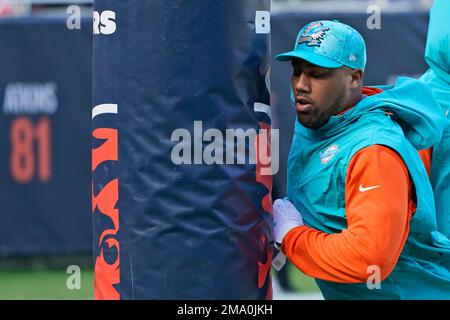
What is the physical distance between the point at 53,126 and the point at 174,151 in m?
6.93

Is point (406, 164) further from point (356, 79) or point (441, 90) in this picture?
point (441, 90)

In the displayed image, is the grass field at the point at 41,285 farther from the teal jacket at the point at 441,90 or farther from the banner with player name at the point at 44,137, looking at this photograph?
the teal jacket at the point at 441,90

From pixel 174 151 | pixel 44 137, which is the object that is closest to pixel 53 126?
pixel 44 137

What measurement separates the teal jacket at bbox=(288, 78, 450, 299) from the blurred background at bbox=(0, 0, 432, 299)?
19.3 feet

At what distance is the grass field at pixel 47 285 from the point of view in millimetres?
8797

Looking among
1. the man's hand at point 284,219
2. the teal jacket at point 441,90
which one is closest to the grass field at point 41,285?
the teal jacket at point 441,90

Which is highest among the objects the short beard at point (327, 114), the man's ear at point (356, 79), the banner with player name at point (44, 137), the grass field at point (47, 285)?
the man's ear at point (356, 79)

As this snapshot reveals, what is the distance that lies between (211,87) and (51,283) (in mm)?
6574

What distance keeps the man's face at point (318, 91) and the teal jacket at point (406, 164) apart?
5cm

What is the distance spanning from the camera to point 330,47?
387 centimetres

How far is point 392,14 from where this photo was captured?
35.3 ft

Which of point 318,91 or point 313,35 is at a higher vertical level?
point 313,35

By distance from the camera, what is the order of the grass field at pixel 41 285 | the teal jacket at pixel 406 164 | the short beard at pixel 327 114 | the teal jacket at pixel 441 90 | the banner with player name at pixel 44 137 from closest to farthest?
the teal jacket at pixel 406 164 < the short beard at pixel 327 114 < the teal jacket at pixel 441 90 < the grass field at pixel 41 285 < the banner with player name at pixel 44 137
